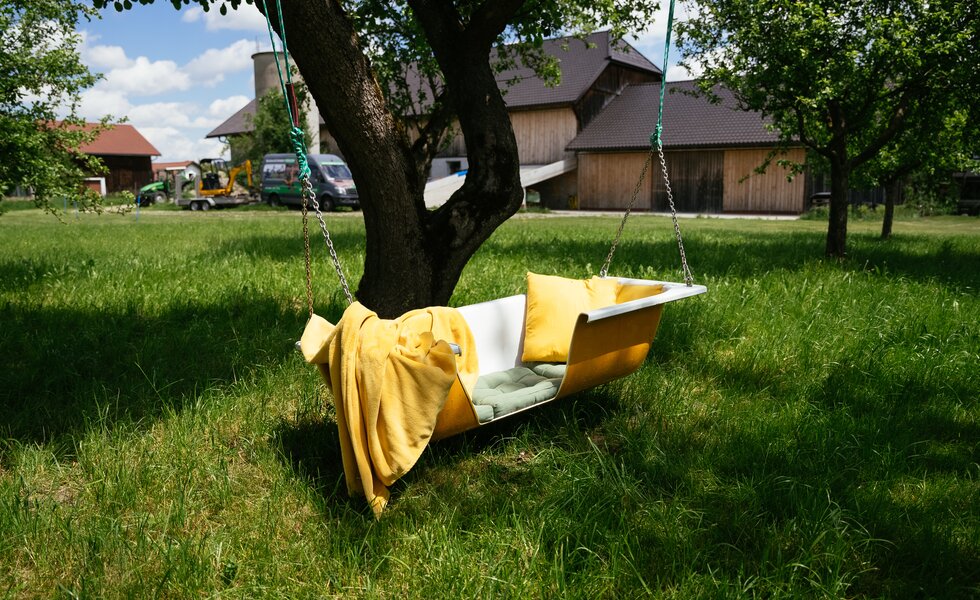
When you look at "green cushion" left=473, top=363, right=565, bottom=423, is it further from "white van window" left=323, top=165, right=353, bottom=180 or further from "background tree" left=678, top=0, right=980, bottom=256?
"white van window" left=323, top=165, right=353, bottom=180

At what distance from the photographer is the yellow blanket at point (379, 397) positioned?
111 inches

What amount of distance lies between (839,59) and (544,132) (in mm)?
23399

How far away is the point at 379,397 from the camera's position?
9.31 feet

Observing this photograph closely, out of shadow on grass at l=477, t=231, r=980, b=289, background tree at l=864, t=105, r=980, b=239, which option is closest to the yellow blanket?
shadow on grass at l=477, t=231, r=980, b=289

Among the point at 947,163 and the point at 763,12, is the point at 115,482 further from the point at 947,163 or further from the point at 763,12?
the point at 947,163

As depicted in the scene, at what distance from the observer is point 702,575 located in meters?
2.57

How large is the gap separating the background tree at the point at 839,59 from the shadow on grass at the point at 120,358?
22.7ft

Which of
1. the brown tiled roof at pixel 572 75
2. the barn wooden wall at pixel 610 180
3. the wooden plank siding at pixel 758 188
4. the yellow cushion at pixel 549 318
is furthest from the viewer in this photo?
the brown tiled roof at pixel 572 75

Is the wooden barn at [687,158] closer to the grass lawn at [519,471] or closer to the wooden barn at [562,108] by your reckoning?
the wooden barn at [562,108]

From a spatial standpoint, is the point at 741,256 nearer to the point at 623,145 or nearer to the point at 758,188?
the point at 758,188

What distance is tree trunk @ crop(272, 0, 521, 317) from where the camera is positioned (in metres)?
4.03

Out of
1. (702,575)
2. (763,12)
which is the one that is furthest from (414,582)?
(763,12)

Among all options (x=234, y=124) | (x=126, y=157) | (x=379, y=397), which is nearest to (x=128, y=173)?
(x=126, y=157)

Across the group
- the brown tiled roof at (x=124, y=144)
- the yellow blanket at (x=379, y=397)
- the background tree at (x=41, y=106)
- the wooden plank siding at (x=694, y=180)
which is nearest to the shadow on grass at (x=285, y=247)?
the background tree at (x=41, y=106)
